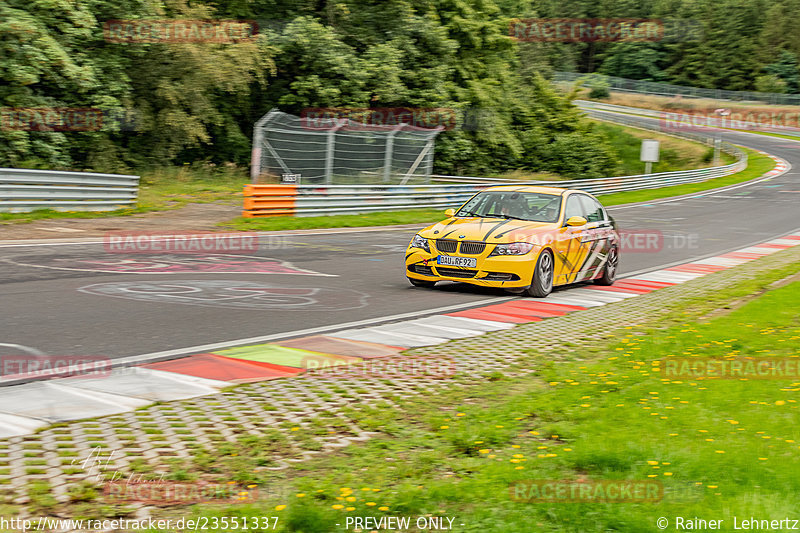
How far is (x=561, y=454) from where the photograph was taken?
5148 mm

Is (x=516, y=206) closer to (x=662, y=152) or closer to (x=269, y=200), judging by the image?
(x=269, y=200)

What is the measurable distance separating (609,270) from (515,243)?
325cm

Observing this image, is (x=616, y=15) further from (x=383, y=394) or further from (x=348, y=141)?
(x=383, y=394)

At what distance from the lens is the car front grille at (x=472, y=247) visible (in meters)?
12.2

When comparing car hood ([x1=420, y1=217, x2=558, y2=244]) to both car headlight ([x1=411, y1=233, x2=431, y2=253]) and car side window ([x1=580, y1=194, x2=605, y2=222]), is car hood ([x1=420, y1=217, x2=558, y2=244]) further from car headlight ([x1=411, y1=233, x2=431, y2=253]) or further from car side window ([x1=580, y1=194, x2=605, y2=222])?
car side window ([x1=580, y1=194, x2=605, y2=222])

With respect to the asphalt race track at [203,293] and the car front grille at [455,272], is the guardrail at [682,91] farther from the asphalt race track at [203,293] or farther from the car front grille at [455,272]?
the car front grille at [455,272]

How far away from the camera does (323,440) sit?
543 cm

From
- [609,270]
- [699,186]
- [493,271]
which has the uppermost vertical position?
[699,186]

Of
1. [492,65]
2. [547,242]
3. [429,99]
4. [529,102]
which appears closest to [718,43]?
[529,102]

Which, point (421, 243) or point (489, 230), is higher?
point (489, 230)

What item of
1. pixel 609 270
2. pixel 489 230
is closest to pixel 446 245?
pixel 489 230

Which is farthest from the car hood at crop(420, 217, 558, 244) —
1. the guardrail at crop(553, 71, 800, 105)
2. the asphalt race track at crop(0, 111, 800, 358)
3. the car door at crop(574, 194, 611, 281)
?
the guardrail at crop(553, 71, 800, 105)

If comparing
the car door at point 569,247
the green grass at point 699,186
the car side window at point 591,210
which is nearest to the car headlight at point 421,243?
the car door at point 569,247

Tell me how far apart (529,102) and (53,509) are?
171 feet
